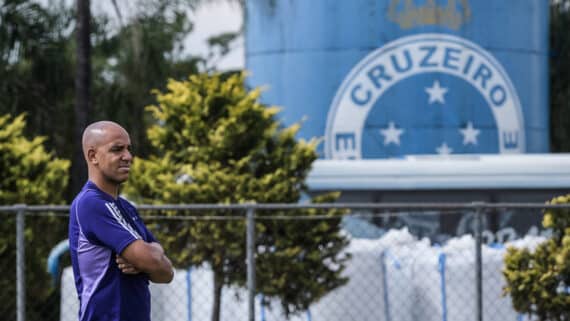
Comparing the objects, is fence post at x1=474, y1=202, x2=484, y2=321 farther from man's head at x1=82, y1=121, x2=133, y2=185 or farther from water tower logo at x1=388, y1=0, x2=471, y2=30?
water tower logo at x1=388, y1=0, x2=471, y2=30

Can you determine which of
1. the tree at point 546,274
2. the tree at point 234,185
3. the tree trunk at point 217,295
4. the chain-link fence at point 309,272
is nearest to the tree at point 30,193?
the chain-link fence at point 309,272

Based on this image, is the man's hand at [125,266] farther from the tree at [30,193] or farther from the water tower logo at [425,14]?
the water tower logo at [425,14]

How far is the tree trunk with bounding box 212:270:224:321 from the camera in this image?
10773mm

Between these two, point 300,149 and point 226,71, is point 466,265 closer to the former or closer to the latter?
point 300,149

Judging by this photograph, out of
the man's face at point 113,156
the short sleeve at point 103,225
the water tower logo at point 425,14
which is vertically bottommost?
the short sleeve at point 103,225

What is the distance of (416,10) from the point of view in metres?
23.5

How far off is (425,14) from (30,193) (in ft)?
39.7

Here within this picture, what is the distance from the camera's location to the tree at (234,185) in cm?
1091

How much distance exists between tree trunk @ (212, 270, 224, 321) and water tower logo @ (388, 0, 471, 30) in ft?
43.7

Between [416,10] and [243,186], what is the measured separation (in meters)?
12.7

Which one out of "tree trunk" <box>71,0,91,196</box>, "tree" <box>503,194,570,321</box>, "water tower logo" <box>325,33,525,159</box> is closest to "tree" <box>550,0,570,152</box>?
"water tower logo" <box>325,33,525,159</box>

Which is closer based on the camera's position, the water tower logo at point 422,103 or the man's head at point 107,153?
the man's head at point 107,153

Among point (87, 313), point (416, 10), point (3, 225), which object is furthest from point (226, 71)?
point (87, 313)

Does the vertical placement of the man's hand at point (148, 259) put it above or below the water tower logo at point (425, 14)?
below
